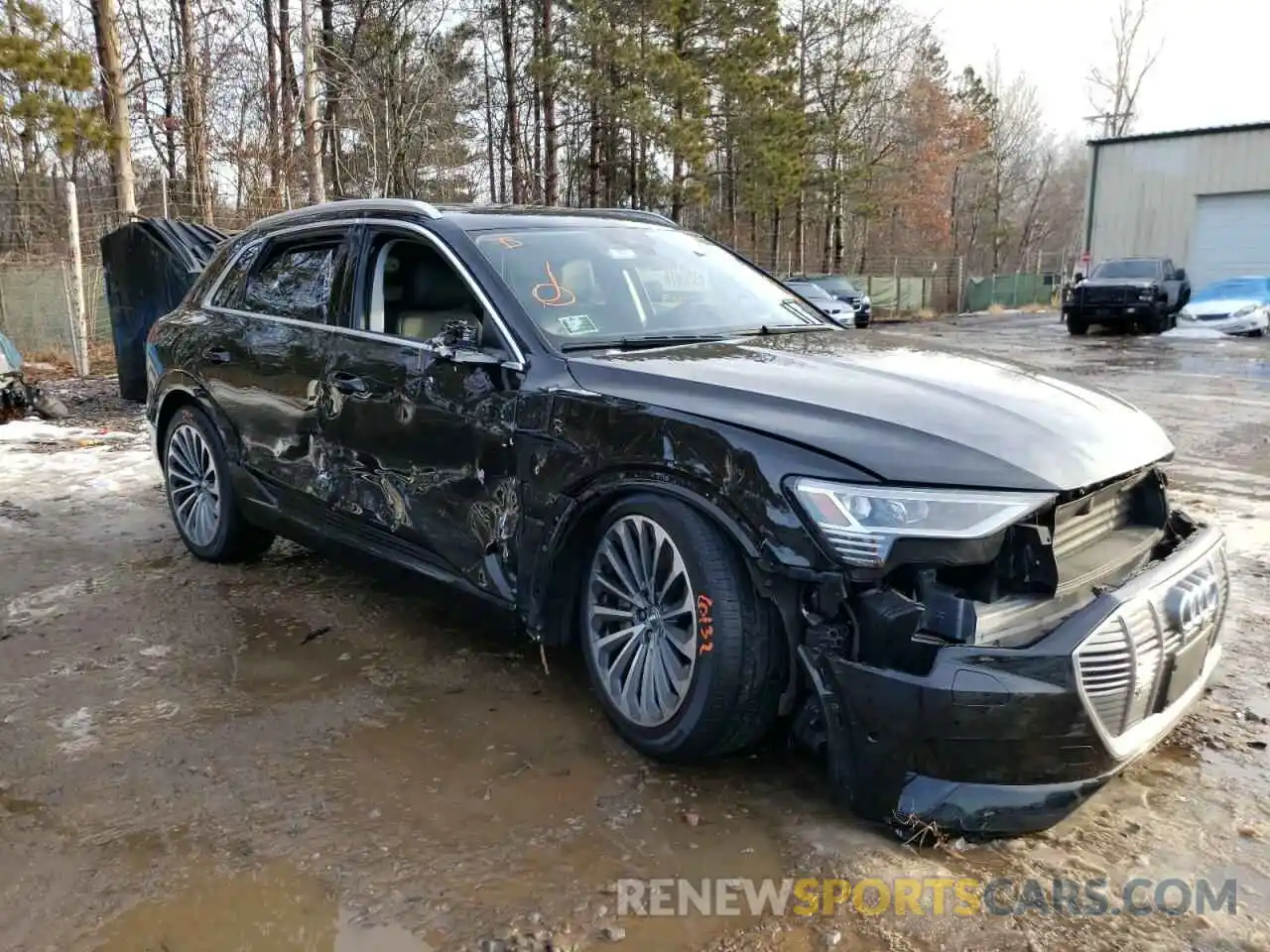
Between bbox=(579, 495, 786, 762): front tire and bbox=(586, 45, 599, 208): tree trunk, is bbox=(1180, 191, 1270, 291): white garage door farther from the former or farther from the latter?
bbox=(579, 495, 786, 762): front tire

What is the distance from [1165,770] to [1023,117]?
60956 mm

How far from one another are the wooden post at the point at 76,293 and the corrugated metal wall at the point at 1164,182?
26.5 metres

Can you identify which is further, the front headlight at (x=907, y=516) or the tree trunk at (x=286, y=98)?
the tree trunk at (x=286, y=98)

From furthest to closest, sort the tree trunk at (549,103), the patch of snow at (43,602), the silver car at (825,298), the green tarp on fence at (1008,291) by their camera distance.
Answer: the green tarp on fence at (1008,291) < the tree trunk at (549,103) < the silver car at (825,298) < the patch of snow at (43,602)

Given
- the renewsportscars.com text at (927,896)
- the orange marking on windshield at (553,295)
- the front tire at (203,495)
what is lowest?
the renewsportscars.com text at (927,896)

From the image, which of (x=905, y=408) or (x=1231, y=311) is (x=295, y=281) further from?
(x=1231, y=311)

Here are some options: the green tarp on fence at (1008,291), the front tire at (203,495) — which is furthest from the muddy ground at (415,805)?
the green tarp on fence at (1008,291)

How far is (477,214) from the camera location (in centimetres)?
387

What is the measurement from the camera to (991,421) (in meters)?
2.59

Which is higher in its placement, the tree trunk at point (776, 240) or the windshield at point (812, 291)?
the tree trunk at point (776, 240)


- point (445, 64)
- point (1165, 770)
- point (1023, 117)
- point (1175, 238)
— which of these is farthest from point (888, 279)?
point (1165, 770)

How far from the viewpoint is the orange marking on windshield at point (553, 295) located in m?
3.44

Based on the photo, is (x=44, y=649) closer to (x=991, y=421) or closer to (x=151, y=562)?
(x=151, y=562)

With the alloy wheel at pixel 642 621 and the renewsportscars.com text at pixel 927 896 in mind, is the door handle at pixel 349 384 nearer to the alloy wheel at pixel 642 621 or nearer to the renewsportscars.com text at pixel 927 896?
the alloy wheel at pixel 642 621
